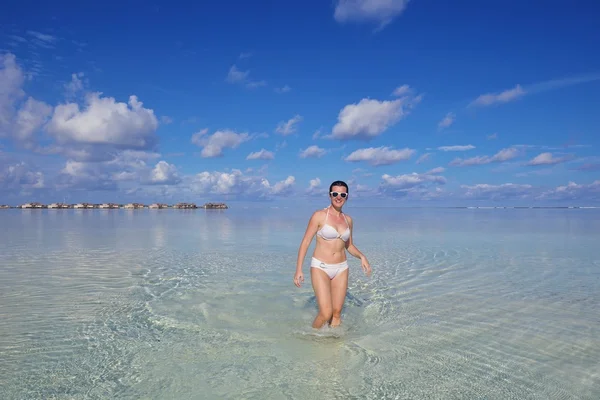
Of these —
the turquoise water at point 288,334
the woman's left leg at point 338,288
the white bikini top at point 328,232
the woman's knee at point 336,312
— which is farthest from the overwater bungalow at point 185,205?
the white bikini top at point 328,232

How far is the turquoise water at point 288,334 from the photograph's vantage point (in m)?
5.22

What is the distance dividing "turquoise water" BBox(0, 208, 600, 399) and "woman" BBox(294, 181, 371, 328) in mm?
789

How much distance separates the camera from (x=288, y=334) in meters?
7.28

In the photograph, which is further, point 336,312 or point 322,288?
point 336,312

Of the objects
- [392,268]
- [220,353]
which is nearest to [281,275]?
[392,268]

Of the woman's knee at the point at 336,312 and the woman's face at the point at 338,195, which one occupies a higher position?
the woman's face at the point at 338,195

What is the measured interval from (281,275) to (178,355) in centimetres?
711

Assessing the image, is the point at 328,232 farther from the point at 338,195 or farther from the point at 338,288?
the point at 338,288

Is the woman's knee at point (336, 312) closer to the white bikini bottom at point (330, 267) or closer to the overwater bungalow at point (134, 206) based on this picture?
the white bikini bottom at point (330, 267)

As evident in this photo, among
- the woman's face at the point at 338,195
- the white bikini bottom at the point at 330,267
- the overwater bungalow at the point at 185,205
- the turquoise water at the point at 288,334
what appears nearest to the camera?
the turquoise water at the point at 288,334

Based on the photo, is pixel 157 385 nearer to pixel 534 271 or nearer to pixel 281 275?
pixel 281 275

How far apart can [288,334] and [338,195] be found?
2.77 meters

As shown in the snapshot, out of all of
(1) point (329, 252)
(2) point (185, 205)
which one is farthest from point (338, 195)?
(2) point (185, 205)

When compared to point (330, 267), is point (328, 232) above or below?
above
